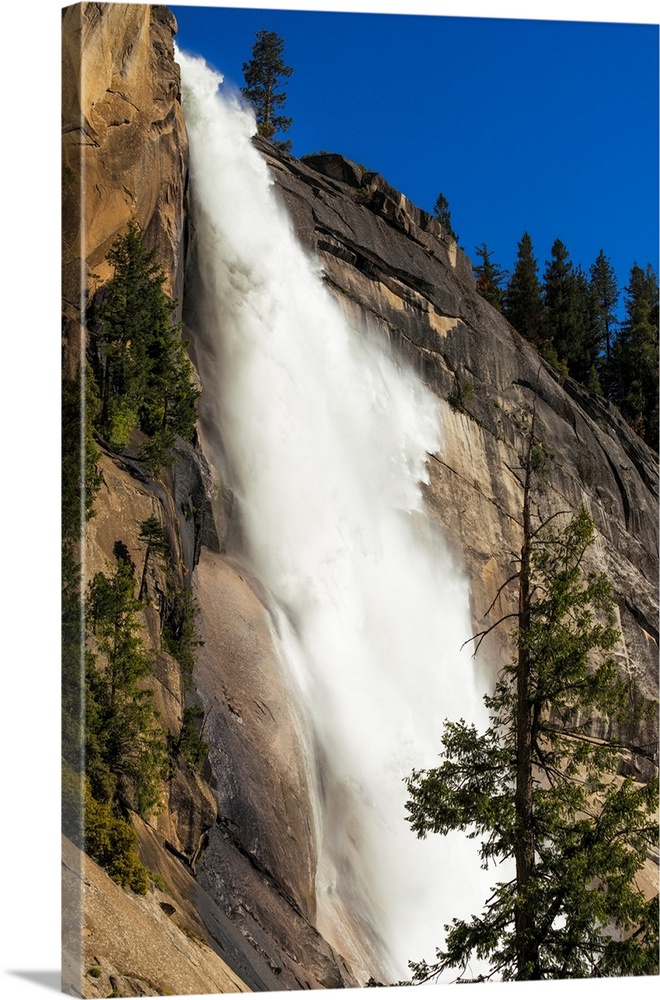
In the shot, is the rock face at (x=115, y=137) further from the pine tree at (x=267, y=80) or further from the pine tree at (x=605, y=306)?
the pine tree at (x=605, y=306)

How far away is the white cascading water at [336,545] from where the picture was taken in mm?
11781

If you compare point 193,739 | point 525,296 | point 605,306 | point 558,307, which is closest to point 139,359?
point 193,739

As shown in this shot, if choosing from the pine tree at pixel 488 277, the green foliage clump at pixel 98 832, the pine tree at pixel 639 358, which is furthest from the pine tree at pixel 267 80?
the green foliage clump at pixel 98 832

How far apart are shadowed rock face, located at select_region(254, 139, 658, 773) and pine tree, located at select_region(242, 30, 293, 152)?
552mm

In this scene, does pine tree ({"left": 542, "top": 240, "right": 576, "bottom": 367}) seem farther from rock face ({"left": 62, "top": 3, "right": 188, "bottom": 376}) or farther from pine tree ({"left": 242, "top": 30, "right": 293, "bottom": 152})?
rock face ({"left": 62, "top": 3, "right": 188, "bottom": 376})

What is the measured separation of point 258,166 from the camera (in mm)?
13625

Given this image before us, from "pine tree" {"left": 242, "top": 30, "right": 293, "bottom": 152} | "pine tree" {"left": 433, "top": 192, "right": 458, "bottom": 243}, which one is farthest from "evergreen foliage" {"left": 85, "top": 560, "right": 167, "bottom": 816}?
"pine tree" {"left": 433, "top": 192, "right": 458, "bottom": 243}

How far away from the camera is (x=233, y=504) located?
12984mm

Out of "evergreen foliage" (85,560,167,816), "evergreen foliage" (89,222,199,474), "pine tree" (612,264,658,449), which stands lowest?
"evergreen foliage" (85,560,167,816)

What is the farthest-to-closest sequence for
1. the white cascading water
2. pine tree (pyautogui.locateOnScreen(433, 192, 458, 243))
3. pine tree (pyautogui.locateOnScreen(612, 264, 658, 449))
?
pine tree (pyautogui.locateOnScreen(612, 264, 658, 449))
pine tree (pyautogui.locateOnScreen(433, 192, 458, 243))
the white cascading water

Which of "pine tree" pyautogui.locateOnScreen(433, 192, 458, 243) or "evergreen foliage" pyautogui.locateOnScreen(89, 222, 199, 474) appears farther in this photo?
"pine tree" pyautogui.locateOnScreen(433, 192, 458, 243)

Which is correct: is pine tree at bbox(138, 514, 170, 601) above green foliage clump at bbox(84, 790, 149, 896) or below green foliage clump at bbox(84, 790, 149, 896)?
above

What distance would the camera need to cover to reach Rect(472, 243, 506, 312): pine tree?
529 inches

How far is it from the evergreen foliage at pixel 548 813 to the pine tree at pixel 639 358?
289cm
